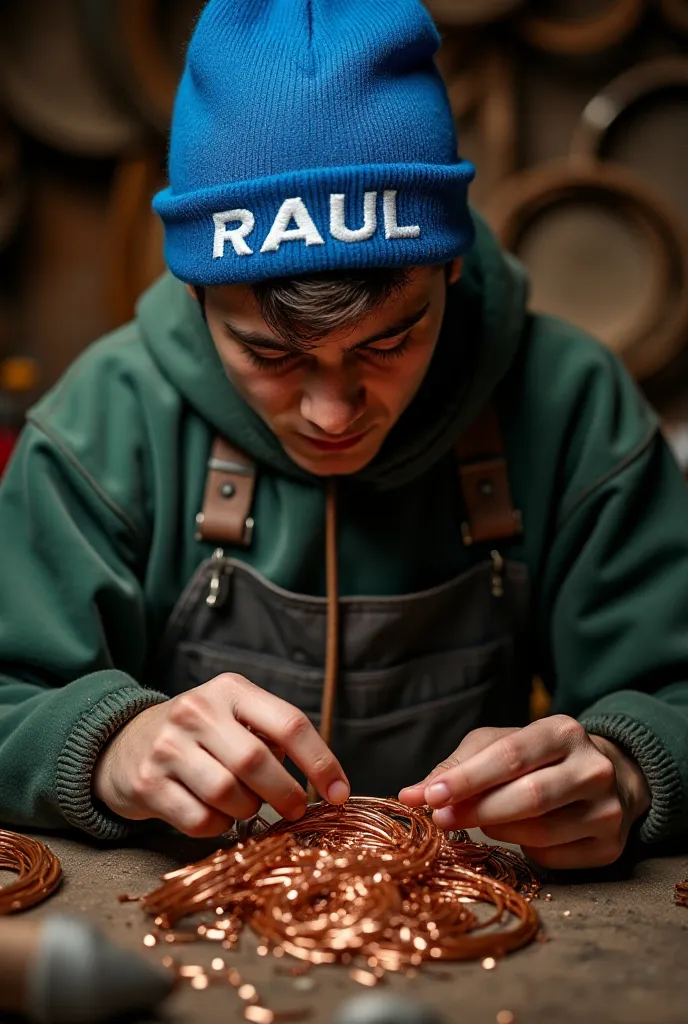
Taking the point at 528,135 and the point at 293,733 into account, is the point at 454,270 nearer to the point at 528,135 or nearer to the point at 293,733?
the point at 293,733

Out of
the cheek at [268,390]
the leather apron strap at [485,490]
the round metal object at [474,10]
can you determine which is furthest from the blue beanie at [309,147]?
the round metal object at [474,10]

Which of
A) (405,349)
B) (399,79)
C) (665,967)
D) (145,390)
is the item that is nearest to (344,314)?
(405,349)

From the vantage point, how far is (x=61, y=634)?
4.39 feet

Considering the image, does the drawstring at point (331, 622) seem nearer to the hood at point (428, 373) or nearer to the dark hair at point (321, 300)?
the hood at point (428, 373)

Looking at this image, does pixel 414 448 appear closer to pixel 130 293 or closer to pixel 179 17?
pixel 130 293

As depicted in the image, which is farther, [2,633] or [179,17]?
[179,17]

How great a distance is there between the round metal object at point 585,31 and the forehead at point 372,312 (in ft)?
4.68

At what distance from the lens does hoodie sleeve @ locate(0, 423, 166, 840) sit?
1188 mm

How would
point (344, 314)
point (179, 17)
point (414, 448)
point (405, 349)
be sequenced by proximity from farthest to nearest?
point (179, 17) → point (414, 448) → point (405, 349) → point (344, 314)

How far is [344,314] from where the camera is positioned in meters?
1.15

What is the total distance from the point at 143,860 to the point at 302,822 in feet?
0.55

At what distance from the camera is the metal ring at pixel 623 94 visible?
8.03ft

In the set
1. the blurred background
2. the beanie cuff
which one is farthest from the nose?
the blurred background

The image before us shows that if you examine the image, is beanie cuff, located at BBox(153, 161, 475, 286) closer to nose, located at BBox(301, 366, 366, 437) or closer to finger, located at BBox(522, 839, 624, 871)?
nose, located at BBox(301, 366, 366, 437)
